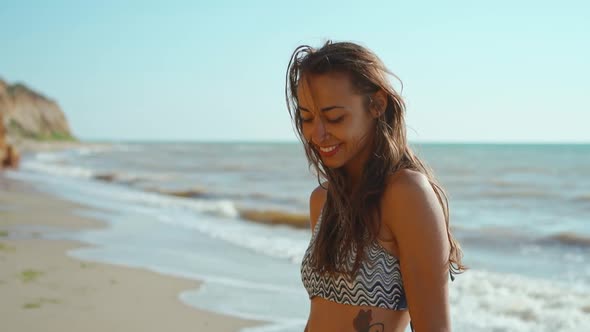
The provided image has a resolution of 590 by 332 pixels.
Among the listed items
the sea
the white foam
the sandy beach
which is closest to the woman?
the sea

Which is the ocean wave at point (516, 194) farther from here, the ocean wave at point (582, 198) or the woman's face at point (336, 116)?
the woman's face at point (336, 116)

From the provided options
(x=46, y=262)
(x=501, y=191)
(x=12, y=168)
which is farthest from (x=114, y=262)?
(x=12, y=168)

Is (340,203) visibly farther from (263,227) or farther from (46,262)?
(263,227)

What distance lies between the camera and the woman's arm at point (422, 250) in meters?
1.77

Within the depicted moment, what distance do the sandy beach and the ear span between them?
3.70 metres

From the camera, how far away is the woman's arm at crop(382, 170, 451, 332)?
5.82 feet

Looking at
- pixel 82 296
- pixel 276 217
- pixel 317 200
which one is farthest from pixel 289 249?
pixel 317 200

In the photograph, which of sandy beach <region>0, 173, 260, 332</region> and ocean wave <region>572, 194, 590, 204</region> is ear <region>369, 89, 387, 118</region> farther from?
ocean wave <region>572, 194, 590, 204</region>

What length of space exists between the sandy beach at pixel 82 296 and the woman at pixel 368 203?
11.2 feet

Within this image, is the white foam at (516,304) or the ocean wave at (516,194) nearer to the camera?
the white foam at (516,304)

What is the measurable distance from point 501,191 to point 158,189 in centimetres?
1144

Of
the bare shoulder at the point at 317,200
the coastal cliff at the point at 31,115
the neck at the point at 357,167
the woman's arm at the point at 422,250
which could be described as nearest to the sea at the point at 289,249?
the bare shoulder at the point at 317,200

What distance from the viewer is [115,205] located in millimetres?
A: 15117

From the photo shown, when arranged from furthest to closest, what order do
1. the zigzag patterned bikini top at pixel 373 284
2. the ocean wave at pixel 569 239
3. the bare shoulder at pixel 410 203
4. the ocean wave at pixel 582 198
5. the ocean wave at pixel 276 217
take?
1. the ocean wave at pixel 582 198
2. the ocean wave at pixel 276 217
3. the ocean wave at pixel 569 239
4. the zigzag patterned bikini top at pixel 373 284
5. the bare shoulder at pixel 410 203
